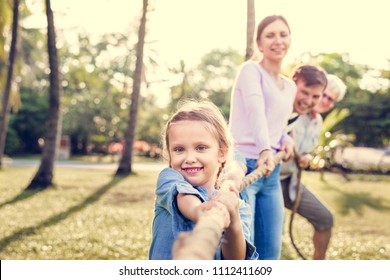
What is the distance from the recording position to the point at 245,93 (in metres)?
2.57

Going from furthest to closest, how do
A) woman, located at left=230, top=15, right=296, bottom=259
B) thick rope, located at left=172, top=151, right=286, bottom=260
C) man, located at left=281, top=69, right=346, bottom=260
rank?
man, located at left=281, top=69, right=346, bottom=260 < woman, located at left=230, top=15, right=296, bottom=259 < thick rope, located at left=172, top=151, right=286, bottom=260

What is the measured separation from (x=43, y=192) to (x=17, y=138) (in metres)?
18.9

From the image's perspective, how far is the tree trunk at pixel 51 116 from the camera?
920 cm

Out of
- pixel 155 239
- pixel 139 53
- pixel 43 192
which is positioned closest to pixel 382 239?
pixel 155 239

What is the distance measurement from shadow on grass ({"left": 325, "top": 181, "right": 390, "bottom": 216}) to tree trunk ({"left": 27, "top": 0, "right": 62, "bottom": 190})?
17.6 ft

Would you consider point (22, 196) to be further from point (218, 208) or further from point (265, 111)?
point (218, 208)

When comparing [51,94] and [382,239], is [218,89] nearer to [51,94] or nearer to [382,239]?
[51,94]

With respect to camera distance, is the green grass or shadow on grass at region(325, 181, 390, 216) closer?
the green grass

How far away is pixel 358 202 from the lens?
969cm

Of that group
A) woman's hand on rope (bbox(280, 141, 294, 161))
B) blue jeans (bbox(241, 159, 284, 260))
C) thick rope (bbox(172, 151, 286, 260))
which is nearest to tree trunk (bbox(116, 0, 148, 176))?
woman's hand on rope (bbox(280, 141, 294, 161))

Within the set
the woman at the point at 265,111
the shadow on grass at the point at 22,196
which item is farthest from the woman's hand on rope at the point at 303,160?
the shadow on grass at the point at 22,196

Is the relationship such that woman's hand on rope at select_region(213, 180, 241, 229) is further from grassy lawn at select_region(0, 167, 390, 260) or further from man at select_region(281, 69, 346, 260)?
grassy lawn at select_region(0, 167, 390, 260)

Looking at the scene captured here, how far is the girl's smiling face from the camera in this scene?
1640mm

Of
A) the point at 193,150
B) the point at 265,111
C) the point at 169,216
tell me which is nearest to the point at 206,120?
the point at 193,150
